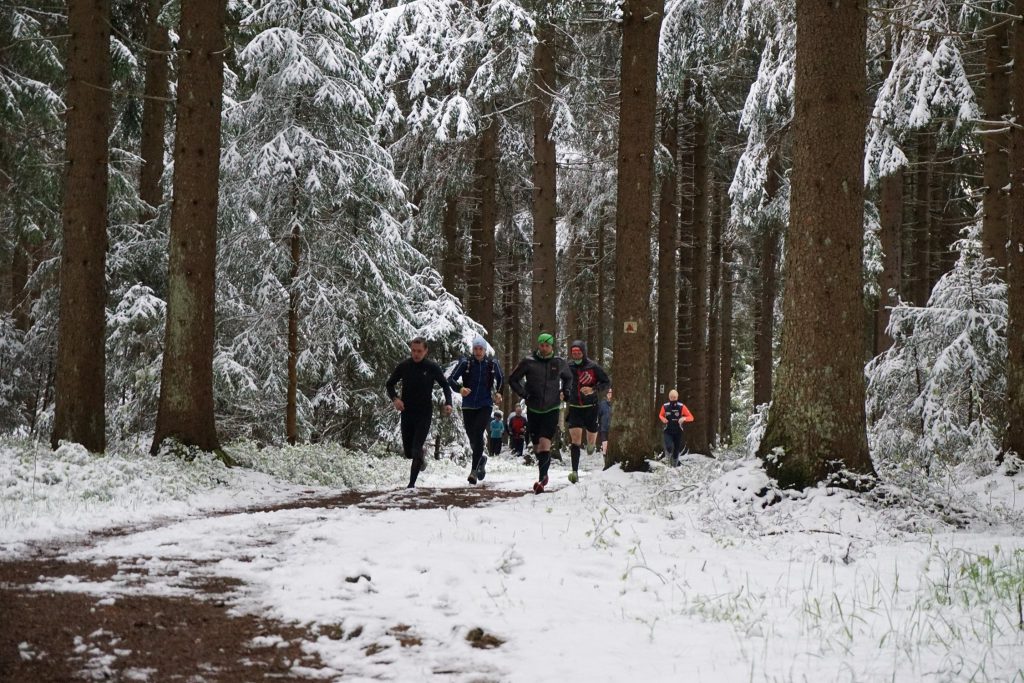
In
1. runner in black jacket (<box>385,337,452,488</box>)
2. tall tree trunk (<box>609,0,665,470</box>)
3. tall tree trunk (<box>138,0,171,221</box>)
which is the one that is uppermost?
tall tree trunk (<box>138,0,171,221</box>)

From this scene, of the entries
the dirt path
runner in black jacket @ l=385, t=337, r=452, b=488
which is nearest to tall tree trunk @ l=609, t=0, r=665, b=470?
runner in black jacket @ l=385, t=337, r=452, b=488

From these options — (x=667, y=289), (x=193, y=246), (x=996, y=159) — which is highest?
(x=996, y=159)

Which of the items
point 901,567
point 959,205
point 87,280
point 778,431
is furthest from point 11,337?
point 959,205

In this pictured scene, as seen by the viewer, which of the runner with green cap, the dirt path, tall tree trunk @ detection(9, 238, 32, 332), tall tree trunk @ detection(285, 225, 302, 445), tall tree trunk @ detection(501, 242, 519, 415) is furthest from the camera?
tall tree trunk @ detection(501, 242, 519, 415)

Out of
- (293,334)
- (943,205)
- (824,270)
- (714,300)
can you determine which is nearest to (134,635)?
(824,270)

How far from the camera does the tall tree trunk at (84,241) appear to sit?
34.4 feet

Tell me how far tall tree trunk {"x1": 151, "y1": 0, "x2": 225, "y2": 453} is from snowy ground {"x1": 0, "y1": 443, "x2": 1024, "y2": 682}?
1.83m

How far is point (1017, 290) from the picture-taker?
29.1 feet

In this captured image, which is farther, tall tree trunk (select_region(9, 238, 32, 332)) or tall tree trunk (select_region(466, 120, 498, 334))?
tall tree trunk (select_region(466, 120, 498, 334))

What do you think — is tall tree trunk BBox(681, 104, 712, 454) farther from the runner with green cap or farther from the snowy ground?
the snowy ground

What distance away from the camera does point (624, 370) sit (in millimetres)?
10773

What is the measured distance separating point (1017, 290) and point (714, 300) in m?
14.8

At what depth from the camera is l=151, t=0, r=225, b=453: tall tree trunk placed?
10391mm

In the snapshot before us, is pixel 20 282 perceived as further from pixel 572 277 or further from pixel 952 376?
pixel 952 376
